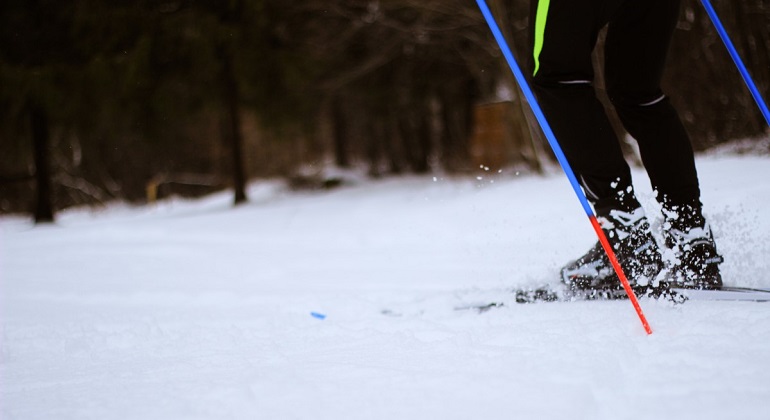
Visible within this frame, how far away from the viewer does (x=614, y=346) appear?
1.26 m

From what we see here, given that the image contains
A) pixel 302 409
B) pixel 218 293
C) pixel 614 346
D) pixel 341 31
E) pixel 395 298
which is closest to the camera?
pixel 302 409

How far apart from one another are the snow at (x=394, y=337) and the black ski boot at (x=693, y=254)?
0.14 meters

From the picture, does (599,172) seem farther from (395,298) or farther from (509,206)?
(509,206)

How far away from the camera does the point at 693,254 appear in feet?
5.45

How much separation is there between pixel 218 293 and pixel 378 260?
3.06ft

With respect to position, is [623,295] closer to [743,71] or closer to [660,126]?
[660,126]

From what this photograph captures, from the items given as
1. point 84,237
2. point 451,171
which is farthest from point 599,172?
point 451,171

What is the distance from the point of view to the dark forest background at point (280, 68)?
26.4ft

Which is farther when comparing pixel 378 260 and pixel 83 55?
pixel 83 55

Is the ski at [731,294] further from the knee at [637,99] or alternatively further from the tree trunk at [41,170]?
the tree trunk at [41,170]

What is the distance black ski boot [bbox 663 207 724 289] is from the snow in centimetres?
14

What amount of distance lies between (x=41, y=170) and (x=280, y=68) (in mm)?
4492


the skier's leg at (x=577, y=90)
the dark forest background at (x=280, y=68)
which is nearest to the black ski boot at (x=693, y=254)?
the skier's leg at (x=577, y=90)

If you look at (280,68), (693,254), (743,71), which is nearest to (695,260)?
(693,254)
